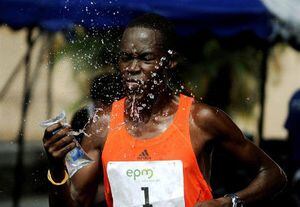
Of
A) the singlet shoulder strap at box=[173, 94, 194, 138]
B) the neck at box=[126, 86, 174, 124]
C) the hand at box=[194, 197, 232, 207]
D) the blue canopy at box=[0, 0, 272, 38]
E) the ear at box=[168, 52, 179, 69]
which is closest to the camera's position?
the hand at box=[194, 197, 232, 207]

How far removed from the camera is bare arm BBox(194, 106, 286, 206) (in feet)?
11.1

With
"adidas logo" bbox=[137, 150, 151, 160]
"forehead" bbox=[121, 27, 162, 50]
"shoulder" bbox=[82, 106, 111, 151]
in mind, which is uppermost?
"forehead" bbox=[121, 27, 162, 50]

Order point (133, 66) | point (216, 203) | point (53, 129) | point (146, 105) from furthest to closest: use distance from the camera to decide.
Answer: point (146, 105) → point (133, 66) → point (216, 203) → point (53, 129)

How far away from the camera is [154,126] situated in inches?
136

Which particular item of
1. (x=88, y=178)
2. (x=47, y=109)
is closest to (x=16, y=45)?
(x=47, y=109)

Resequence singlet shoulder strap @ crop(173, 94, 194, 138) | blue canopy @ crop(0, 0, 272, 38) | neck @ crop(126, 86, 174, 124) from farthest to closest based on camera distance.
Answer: blue canopy @ crop(0, 0, 272, 38)
neck @ crop(126, 86, 174, 124)
singlet shoulder strap @ crop(173, 94, 194, 138)

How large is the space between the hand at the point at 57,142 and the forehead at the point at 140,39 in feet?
2.04

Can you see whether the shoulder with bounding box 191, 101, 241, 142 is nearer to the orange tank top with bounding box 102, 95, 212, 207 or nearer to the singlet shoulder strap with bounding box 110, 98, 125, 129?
the orange tank top with bounding box 102, 95, 212, 207

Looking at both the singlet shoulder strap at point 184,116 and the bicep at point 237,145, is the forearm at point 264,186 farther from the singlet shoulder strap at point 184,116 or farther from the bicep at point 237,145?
the singlet shoulder strap at point 184,116

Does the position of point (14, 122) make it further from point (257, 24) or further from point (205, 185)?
point (205, 185)

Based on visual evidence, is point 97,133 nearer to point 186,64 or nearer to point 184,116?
Result: point 184,116

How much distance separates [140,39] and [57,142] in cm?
73

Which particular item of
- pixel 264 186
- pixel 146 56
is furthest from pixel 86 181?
pixel 264 186

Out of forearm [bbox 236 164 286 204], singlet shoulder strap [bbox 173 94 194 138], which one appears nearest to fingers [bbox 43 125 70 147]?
singlet shoulder strap [bbox 173 94 194 138]
